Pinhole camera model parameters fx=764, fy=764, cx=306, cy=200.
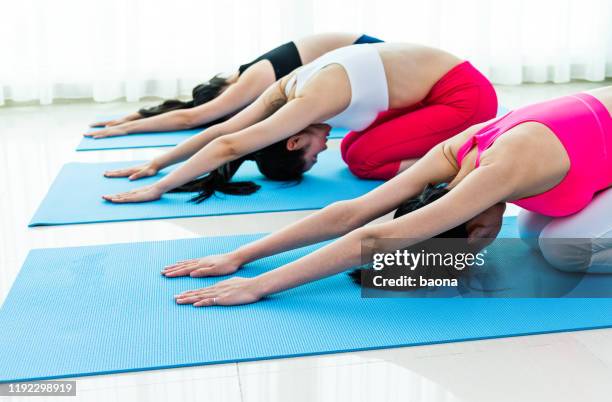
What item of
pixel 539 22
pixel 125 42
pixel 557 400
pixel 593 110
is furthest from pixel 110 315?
pixel 539 22

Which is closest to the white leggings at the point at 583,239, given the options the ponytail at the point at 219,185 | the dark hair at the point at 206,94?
the ponytail at the point at 219,185

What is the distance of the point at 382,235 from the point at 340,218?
0.99 feet

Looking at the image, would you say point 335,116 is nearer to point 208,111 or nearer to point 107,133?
point 208,111

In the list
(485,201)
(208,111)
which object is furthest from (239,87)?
(485,201)

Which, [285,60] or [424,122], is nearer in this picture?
[424,122]

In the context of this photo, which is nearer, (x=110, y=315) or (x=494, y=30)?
(x=110, y=315)

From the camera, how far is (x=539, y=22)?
6.00 metres

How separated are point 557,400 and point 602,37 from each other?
4.93m

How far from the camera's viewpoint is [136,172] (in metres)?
3.71

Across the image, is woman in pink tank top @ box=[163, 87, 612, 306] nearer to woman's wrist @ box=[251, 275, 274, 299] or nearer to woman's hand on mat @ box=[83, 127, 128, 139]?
woman's wrist @ box=[251, 275, 274, 299]

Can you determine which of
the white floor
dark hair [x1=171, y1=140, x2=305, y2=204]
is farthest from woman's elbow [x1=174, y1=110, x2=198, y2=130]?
the white floor

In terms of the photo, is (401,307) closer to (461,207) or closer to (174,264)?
(461,207)

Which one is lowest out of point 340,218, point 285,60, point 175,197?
point 175,197

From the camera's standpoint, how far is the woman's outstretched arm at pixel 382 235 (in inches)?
79.8
